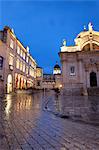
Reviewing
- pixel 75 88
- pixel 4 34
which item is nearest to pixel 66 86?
pixel 75 88

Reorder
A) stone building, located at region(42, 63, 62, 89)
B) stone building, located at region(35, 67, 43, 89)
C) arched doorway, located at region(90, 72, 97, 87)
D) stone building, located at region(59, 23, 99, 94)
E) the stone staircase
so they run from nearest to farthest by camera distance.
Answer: the stone staircase < stone building, located at region(59, 23, 99, 94) < arched doorway, located at region(90, 72, 97, 87) < stone building, located at region(42, 63, 62, 89) < stone building, located at region(35, 67, 43, 89)

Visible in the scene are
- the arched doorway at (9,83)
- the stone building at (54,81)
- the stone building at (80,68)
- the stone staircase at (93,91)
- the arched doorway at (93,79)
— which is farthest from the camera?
the stone building at (54,81)

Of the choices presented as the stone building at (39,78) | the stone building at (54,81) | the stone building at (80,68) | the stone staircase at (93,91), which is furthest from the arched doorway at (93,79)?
the stone building at (39,78)

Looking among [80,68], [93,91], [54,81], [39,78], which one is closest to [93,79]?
[80,68]

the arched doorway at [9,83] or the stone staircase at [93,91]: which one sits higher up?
the arched doorway at [9,83]

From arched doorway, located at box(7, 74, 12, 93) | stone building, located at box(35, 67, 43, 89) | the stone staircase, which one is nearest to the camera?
the stone staircase

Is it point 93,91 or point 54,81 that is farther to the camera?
point 54,81

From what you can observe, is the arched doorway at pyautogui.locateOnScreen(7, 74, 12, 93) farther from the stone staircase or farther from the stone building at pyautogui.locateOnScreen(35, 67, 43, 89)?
the stone building at pyautogui.locateOnScreen(35, 67, 43, 89)

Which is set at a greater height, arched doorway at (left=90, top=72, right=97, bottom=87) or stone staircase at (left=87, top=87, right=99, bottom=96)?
arched doorway at (left=90, top=72, right=97, bottom=87)

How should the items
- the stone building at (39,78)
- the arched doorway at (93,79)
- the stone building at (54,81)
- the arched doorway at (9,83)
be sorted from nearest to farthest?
1. the arched doorway at (9,83)
2. the arched doorway at (93,79)
3. the stone building at (54,81)
4. the stone building at (39,78)

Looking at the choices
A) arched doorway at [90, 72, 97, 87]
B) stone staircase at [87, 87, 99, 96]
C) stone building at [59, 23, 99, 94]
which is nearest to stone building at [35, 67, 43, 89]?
stone building at [59, 23, 99, 94]

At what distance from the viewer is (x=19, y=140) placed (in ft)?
12.8

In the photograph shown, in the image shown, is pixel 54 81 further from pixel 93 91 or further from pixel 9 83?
pixel 93 91

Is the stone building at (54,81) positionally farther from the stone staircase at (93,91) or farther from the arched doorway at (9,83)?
the stone staircase at (93,91)
